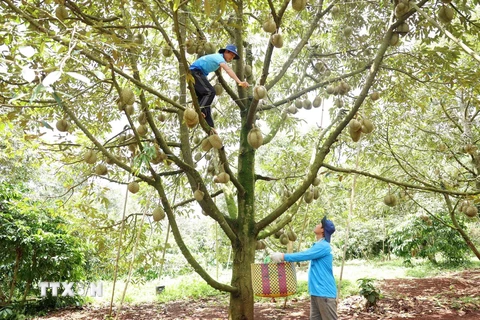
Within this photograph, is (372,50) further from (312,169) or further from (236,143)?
(236,143)

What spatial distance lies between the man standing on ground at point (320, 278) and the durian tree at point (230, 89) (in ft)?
2.00

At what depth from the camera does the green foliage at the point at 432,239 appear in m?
11.2

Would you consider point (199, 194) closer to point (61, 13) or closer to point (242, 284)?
point (242, 284)

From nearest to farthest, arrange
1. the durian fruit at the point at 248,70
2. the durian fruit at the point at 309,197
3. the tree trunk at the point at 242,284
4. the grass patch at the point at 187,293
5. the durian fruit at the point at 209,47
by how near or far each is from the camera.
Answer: the durian fruit at the point at 209,47 < the tree trunk at the point at 242,284 < the durian fruit at the point at 309,197 < the durian fruit at the point at 248,70 < the grass patch at the point at 187,293

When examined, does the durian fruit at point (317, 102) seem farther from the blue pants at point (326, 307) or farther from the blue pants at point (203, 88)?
the blue pants at point (326, 307)

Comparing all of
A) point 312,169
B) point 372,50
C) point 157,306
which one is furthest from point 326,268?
point 157,306

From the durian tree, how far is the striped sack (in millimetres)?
449

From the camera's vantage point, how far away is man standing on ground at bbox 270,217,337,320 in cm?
330

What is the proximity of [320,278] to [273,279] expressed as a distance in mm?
409

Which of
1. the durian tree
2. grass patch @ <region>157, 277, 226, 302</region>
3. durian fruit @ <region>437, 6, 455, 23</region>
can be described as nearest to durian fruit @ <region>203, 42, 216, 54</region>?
the durian tree

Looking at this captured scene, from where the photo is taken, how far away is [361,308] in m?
5.54

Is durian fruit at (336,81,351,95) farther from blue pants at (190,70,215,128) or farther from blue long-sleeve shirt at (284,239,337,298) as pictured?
blue long-sleeve shirt at (284,239,337,298)

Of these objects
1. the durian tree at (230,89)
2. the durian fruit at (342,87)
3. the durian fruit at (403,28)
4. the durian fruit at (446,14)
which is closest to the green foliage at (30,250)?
the durian tree at (230,89)

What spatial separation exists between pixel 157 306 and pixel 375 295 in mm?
3723
